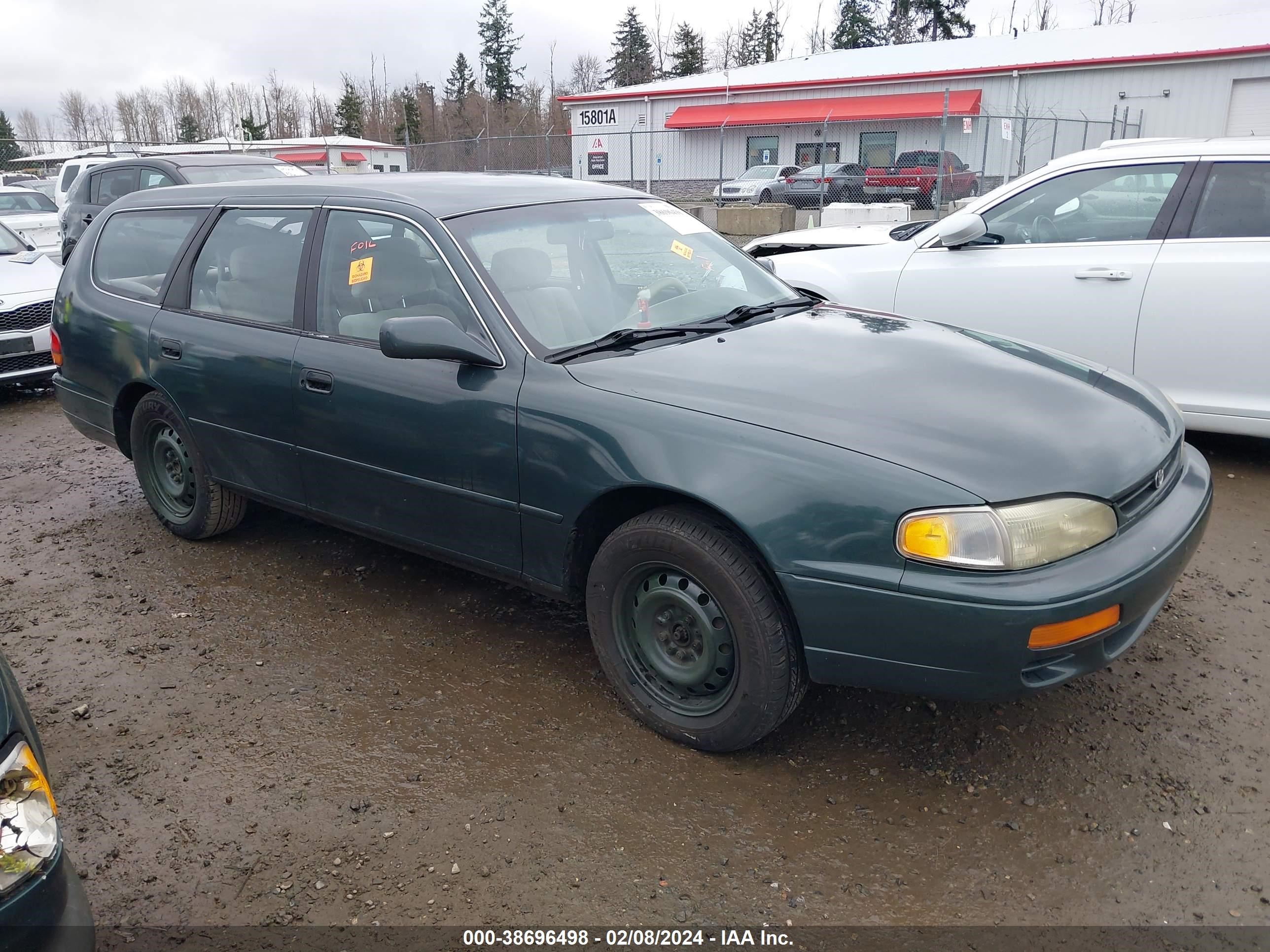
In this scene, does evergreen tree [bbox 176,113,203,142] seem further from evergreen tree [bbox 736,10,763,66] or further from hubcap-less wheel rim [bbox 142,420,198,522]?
hubcap-less wheel rim [bbox 142,420,198,522]

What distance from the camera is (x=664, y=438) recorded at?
2.80 m

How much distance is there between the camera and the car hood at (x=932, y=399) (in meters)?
2.56

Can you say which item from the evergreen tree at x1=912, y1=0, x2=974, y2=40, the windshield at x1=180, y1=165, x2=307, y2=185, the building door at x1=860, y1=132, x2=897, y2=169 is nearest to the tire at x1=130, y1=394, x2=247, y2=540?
the windshield at x1=180, y1=165, x2=307, y2=185

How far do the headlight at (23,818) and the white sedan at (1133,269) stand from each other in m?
4.18

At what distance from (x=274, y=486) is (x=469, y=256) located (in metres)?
1.41

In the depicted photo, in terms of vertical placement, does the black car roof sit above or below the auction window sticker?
above

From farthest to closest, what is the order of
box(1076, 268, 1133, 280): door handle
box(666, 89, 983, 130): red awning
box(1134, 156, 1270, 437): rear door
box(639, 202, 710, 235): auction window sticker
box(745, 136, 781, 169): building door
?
box(745, 136, 781, 169): building door → box(666, 89, 983, 130): red awning → box(1076, 268, 1133, 280): door handle → box(1134, 156, 1270, 437): rear door → box(639, 202, 710, 235): auction window sticker

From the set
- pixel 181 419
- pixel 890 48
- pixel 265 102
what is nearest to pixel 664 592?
pixel 181 419

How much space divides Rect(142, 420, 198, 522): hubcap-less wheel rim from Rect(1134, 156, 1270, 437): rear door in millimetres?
4874

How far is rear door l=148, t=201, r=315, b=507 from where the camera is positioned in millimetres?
3848

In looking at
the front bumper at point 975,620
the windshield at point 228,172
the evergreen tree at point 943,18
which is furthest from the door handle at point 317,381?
the evergreen tree at point 943,18

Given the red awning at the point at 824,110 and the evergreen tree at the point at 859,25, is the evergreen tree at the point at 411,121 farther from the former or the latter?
the red awning at the point at 824,110

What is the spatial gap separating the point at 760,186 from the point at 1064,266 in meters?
20.6

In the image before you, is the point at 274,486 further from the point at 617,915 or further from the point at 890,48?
the point at 890,48
